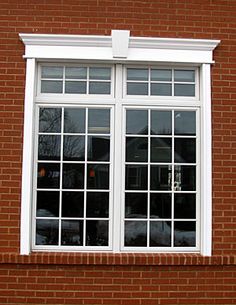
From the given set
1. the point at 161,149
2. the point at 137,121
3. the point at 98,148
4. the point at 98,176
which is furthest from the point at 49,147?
the point at 161,149

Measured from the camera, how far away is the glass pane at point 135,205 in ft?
19.6

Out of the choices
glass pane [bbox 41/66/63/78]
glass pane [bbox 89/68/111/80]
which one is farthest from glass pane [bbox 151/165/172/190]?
glass pane [bbox 41/66/63/78]

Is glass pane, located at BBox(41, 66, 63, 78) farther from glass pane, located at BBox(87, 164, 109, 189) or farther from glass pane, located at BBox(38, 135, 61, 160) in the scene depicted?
glass pane, located at BBox(87, 164, 109, 189)

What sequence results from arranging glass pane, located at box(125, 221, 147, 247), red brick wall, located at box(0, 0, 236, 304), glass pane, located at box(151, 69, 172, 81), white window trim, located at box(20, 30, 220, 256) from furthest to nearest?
glass pane, located at box(151, 69, 172, 81)
glass pane, located at box(125, 221, 147, 247)
white window trim, located at box(20, 30, 220, 256)
red brick wall, located at box(0, 0, 236, 304)

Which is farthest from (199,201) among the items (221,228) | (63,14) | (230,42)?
(63,14)

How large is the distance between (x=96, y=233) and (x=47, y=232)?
0.62 m

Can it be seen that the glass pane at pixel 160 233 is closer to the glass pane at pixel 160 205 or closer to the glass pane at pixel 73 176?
the glass pane at pixel 160 205

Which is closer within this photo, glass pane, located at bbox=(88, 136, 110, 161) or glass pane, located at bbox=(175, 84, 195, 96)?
glass pane, located at bbox=(88, 136, 110, 161)

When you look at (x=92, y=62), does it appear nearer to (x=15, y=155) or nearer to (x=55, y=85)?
(x=55, y=85)

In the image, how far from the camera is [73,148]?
605 cm

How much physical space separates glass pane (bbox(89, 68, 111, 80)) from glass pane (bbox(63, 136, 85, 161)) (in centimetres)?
82

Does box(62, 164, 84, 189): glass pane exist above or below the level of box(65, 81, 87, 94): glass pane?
below

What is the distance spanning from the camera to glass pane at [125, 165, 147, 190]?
19.7 feet

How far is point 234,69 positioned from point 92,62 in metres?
1.84
